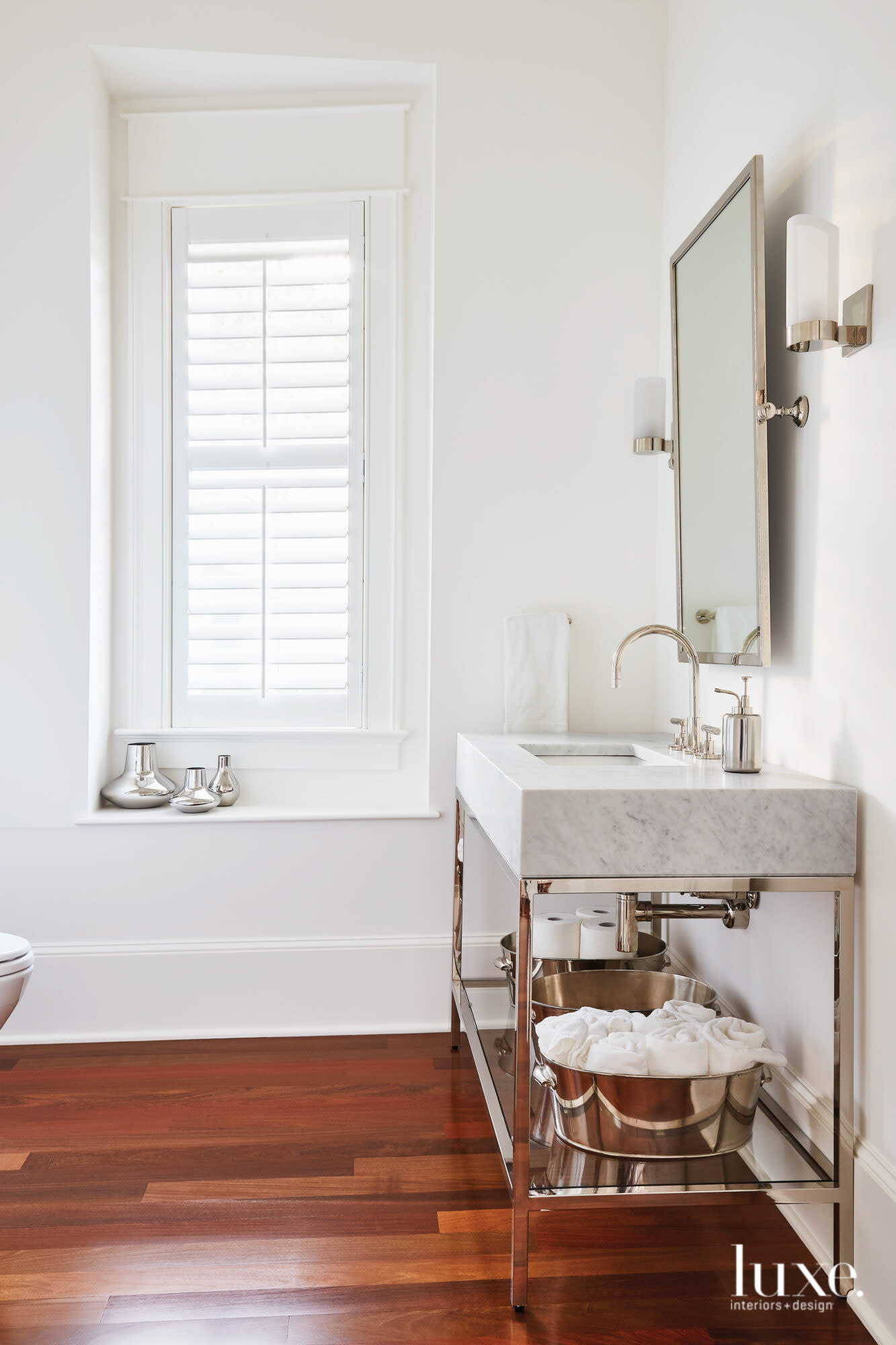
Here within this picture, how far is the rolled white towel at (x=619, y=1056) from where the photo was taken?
1562 millimetres

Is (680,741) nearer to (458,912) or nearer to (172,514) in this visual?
(458,912)

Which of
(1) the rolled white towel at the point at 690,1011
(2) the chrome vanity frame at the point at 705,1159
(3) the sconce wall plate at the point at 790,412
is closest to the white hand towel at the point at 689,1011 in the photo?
(1) the rolled white towel at the point at 690,1011

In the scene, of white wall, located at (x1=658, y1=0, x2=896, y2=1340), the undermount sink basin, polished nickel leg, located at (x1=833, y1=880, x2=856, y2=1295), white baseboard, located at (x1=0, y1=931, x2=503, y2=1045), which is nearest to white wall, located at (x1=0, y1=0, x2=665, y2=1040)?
white baseboard, located at (x1=0, y1=931, x2=503, y2=1045)

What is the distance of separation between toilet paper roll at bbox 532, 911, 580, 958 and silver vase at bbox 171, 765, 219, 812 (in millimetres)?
1035

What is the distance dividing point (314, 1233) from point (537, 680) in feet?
4.72

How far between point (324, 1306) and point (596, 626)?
1.76 meters

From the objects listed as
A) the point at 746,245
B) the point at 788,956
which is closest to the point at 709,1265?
the point at 788,956

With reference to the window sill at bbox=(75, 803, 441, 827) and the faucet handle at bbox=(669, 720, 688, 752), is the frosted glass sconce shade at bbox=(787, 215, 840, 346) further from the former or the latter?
the window sill at bbox=(75, 803, 441, 827)

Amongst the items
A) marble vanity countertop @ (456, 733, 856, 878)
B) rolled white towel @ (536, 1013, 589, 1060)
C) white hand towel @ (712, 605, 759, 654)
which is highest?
white hand towel @ (712, 605, 759, 654)

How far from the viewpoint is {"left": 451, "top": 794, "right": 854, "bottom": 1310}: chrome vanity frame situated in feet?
4.86

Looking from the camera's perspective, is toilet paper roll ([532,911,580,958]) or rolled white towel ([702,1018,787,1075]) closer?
rolled white towel ([702,1018,787,1075])

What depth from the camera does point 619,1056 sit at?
157 cm

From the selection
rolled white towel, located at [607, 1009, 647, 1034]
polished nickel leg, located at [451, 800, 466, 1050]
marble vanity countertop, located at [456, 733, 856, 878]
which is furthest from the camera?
polished nickel leg, located at [451, 800, 466, 1050]

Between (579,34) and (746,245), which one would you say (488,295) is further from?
(746,245)
